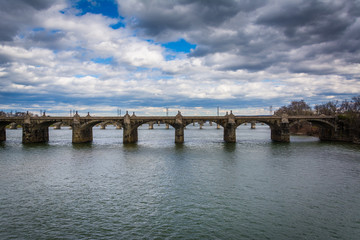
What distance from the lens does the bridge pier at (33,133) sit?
78312mm

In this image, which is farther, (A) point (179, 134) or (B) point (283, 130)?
(B) point (283, 130)

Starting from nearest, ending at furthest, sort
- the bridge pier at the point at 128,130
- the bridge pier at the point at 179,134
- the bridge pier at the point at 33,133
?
the bridge pier at the point at 128,130
the bridge pier at the point at 179,134
the bridge pier at the point at 33,133

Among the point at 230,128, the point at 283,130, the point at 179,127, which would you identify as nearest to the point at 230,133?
the point at 230,128

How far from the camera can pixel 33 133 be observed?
79.8 meters

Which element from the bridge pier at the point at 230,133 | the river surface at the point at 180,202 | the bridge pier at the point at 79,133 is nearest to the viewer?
the river surface at the point at 180,202

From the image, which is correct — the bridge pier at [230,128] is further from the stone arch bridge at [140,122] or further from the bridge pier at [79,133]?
the bridge pier at [79,133]

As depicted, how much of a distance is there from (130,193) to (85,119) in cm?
5745

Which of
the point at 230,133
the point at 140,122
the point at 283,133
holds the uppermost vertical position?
the point at 140,122

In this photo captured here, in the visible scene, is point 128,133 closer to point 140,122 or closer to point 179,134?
point 140,122

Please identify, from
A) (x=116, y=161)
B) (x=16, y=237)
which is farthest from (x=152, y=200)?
(x=116, y=161)

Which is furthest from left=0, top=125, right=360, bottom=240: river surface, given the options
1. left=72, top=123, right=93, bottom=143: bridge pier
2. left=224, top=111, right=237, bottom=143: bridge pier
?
left=72, top=123, right=93, bottom=143: bridge pier

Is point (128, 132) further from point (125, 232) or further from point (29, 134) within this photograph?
point (125, 232)

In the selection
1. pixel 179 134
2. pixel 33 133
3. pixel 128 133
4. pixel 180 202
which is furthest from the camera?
pixel 33 133

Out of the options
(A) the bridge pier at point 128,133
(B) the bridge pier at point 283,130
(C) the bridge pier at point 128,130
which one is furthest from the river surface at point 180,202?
(B) the bridge pier at point 283,130
